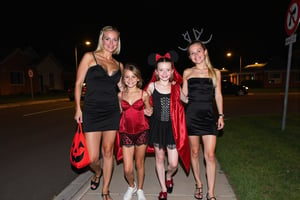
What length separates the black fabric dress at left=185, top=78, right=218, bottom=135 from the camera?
3412 millimetres

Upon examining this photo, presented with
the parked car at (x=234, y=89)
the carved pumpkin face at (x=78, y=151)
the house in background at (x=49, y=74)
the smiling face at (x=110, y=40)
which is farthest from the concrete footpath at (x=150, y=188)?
the house in background at (x=49, y=74)

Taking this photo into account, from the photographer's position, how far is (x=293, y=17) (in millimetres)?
6652

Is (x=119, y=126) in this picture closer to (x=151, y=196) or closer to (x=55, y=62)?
(x=151, y=196)

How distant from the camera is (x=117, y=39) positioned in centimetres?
354

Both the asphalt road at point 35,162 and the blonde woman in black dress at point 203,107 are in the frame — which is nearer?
the blonde woman in black dress at point 203,107

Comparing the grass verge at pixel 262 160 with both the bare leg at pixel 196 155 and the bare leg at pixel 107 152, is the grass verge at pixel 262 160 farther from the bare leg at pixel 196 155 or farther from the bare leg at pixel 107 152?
the bare leg at pixel 107 152

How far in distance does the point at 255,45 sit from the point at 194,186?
229ft

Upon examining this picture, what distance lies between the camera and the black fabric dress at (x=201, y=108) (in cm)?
341

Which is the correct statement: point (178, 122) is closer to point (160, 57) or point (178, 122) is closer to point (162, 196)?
point (160, 57)

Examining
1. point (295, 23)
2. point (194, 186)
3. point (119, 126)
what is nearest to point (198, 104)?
point (119, 126)

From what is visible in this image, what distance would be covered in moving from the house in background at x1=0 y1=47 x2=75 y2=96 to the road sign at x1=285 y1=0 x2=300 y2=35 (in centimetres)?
2392

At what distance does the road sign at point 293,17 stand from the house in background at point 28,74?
23922 millimetres

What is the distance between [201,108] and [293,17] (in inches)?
195

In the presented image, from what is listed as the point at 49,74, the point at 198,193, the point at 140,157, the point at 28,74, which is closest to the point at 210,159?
the point at 198,193
